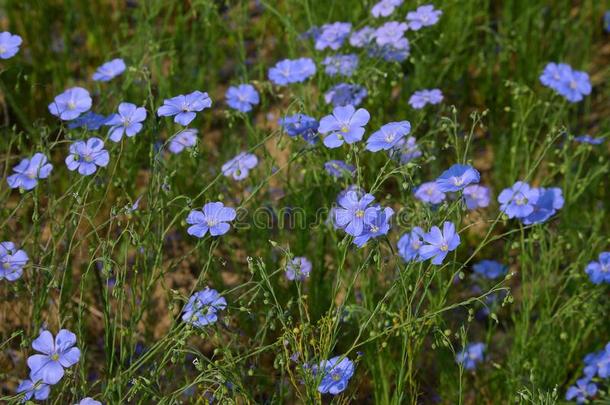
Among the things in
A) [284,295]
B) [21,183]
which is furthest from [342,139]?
[21,183]

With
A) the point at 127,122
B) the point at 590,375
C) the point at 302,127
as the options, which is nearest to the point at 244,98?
the point at 302,127

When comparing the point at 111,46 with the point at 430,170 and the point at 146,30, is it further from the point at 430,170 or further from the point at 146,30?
the point at 430,170

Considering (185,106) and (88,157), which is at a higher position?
(185,106)

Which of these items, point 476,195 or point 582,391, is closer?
point 582,391

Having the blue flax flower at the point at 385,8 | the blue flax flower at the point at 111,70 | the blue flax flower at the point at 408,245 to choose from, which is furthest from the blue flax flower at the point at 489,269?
the blue flax flower at the point at 111,70

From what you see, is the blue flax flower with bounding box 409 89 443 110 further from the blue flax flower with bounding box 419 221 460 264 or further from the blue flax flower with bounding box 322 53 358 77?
the blue flax flower with bounding box 419 221 460 264

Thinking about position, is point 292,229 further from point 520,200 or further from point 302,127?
point 520,200
